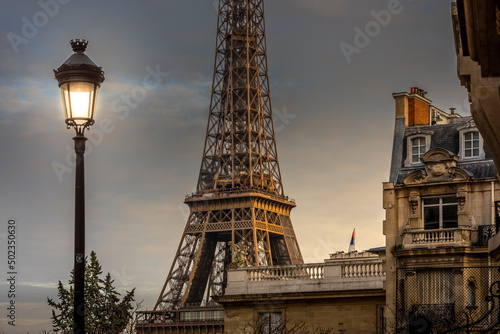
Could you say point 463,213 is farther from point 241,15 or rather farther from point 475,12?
point 241,15

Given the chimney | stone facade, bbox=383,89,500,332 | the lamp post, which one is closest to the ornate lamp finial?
the lamp post

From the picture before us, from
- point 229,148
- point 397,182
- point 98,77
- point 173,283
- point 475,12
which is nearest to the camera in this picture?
point 475,12

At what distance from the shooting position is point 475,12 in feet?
33.0

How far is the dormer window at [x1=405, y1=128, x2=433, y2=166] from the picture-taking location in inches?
1838

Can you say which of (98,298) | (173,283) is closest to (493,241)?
(98,298)

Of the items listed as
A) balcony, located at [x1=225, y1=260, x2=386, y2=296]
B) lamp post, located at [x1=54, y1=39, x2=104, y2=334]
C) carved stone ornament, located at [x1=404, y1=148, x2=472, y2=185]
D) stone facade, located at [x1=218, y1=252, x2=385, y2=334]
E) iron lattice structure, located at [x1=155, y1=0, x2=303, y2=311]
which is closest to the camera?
lamp post, located at [x1=54, y1=39, x2=104, y2=334]

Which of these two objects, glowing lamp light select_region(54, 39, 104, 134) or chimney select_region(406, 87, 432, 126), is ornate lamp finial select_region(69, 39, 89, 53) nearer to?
glowing lamp light select_region(54, 39, 104, 134)

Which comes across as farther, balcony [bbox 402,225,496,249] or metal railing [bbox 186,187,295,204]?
metal railing [bbox 186,187,295,204]

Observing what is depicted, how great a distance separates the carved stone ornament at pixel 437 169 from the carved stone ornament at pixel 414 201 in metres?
0.52

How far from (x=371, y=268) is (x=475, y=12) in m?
A: 38.8

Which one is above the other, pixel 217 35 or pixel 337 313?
pixel 217 35

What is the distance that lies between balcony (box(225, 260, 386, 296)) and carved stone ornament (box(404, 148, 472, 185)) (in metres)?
4.58

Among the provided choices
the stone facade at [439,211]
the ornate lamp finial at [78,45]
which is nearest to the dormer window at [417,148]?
the stone facade at [439,211]

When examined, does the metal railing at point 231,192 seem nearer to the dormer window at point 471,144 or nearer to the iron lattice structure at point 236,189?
the iron lattice structure at point 236,189
